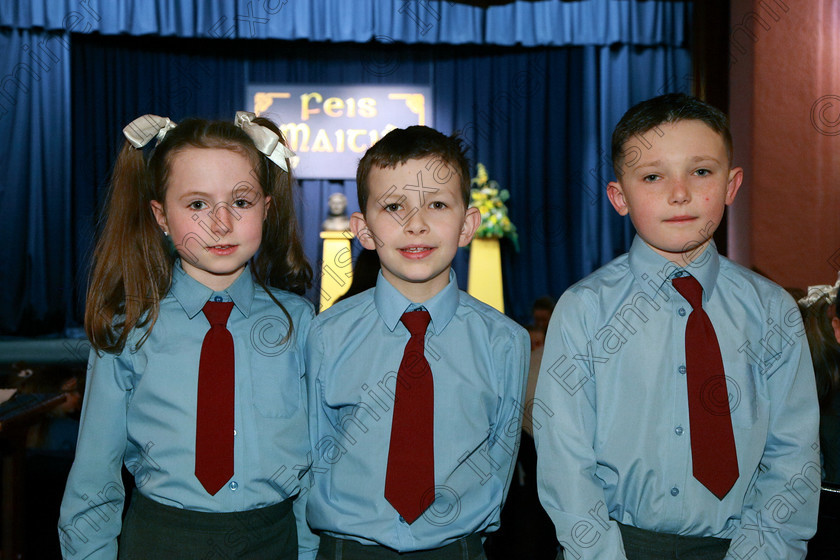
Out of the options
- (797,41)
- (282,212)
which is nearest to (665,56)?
(797,41)

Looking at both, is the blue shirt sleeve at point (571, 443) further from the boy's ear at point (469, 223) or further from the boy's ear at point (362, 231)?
the boy's ear at point (362, 231)

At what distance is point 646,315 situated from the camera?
51.0 inches

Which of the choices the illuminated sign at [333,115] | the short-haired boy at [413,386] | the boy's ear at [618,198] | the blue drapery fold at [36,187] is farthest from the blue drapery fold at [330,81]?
the boy's ear at [618,198]

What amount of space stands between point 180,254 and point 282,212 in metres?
0.24

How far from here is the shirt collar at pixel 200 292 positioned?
139cm

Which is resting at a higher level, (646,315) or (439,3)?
(439,3)

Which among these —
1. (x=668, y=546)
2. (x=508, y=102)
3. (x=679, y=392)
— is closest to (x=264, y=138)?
(x=679, y=392)

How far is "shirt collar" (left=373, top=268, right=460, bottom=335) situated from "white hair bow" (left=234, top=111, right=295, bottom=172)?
339 millimetres

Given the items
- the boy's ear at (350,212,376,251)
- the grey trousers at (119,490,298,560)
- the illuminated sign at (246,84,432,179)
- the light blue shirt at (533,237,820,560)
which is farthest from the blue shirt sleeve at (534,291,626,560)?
the illuminated sign at (246,84,432,179)

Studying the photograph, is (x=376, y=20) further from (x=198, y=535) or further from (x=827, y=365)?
(x=198, y=535)

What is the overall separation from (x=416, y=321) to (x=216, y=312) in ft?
1.21

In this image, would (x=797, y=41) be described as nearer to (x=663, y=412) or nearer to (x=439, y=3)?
(x=663, y=412)

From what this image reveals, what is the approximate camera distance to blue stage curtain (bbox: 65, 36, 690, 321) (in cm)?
712

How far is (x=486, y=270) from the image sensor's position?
7.03 metres
